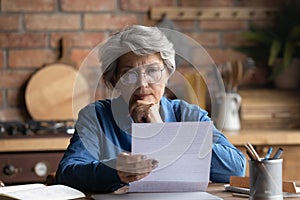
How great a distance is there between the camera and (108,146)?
2.02 metres

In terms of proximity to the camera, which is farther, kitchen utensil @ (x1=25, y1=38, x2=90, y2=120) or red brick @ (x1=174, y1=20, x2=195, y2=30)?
red brick @ (x1=174, y1=20, x2=195, y2=30)

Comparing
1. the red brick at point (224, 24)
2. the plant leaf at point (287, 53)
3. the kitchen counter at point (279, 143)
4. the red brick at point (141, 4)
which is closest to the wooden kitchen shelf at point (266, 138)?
the kitchen counter at point (279, 143)

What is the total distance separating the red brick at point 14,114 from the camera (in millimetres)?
3334

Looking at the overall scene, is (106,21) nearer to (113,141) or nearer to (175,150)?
(113,141)

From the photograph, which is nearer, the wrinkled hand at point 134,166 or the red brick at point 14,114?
the wrinkled hand at point 134,166

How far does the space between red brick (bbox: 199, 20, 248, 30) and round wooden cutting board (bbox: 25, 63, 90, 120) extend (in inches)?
27.4

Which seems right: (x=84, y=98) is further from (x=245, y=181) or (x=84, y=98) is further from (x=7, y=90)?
(x=245, y=181)

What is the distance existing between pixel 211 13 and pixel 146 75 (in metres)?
1.62

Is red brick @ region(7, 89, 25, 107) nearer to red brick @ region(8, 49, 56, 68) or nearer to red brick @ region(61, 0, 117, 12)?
red brick @ region(8, 49, 56, 68)

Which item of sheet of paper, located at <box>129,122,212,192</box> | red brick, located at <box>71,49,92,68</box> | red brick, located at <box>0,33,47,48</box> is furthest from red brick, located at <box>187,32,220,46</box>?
sheet of paper, located at <box>129,122,212,192</box>

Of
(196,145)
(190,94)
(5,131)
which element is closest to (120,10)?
(5,131)

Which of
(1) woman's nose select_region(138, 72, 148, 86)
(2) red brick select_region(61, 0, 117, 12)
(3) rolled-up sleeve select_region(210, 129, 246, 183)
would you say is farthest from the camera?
(2) red brick select_region(61, 0, 117, 12)

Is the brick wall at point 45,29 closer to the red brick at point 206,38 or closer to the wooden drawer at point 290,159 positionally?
the red brick at point 206,38

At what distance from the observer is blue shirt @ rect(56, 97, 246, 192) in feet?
6.38
